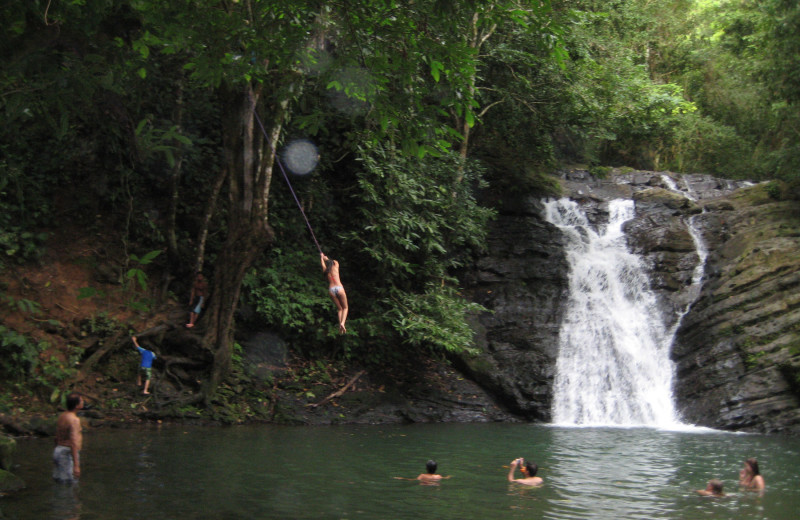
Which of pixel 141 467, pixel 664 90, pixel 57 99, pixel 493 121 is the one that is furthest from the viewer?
pixel 493 121

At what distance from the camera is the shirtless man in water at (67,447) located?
26.0 ft

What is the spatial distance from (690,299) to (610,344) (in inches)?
119

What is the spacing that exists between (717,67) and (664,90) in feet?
55.3

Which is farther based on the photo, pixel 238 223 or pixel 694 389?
pixel 694 389

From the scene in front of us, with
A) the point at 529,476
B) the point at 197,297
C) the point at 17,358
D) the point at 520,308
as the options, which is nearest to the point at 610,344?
the point at 520,308

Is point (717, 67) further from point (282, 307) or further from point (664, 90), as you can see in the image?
point (282, 307)

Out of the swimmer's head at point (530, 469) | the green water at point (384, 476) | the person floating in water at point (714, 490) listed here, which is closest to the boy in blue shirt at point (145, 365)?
the green water at point (384, 476)

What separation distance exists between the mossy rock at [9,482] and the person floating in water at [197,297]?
25.0 feet

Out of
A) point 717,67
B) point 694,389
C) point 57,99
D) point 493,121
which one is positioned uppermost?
point 717,67

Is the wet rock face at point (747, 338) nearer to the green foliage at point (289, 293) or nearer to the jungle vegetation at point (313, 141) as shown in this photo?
the jungle vegetation at point (313, 141)

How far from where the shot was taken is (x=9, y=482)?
7.67 meters

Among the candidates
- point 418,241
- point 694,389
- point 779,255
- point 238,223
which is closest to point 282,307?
point 238,223

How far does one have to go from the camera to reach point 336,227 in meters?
18.9

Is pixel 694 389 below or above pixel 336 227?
below
